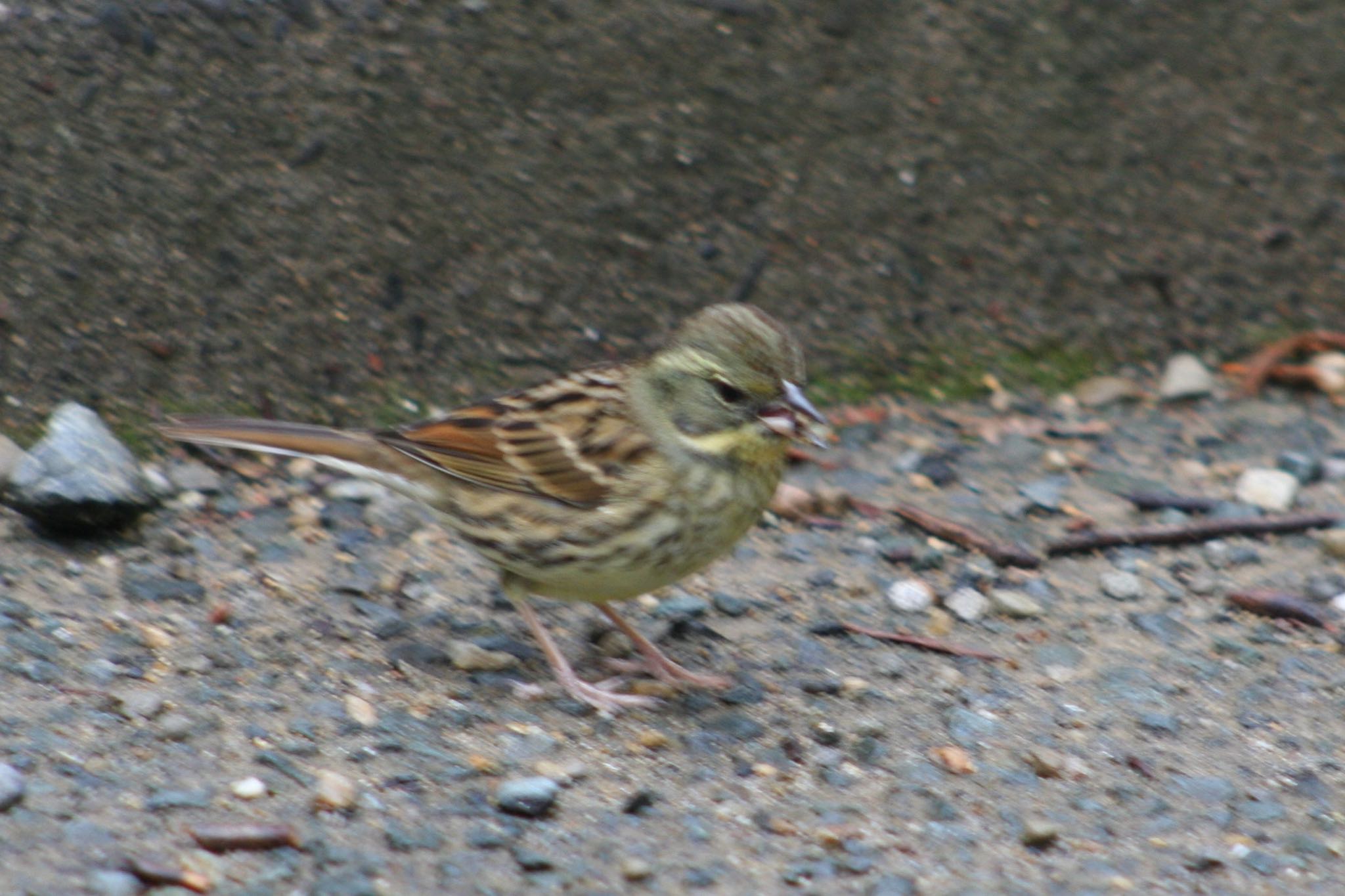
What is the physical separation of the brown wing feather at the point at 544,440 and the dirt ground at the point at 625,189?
105cm

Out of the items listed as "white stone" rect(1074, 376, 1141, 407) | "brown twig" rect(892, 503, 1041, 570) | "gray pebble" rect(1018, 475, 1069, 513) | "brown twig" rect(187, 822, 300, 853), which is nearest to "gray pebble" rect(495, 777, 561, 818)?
"brown twig" rect(187, 822, 300, 853)

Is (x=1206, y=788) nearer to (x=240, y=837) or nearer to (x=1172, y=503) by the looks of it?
(x=1172, y=503)

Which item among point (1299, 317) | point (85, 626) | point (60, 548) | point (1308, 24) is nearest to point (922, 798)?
point (85, 626)

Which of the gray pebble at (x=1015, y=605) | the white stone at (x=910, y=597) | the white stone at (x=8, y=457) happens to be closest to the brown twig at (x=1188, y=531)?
the gray pebble at (x=1015, y=605)

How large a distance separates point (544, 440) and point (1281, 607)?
2.53 metres

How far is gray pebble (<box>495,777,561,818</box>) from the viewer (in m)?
3.78

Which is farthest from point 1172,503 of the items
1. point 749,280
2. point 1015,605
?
point 749,280

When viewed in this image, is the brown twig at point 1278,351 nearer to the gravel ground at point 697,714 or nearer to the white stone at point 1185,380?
the white stone at point 1185,380

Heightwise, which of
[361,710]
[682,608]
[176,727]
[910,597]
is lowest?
[176,727]

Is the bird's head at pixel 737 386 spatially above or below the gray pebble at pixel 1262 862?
above

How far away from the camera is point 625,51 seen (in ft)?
20.2

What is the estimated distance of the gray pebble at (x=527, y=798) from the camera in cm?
378

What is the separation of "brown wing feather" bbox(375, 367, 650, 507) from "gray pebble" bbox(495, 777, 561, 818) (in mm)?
929

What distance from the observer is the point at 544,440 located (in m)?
4.66
